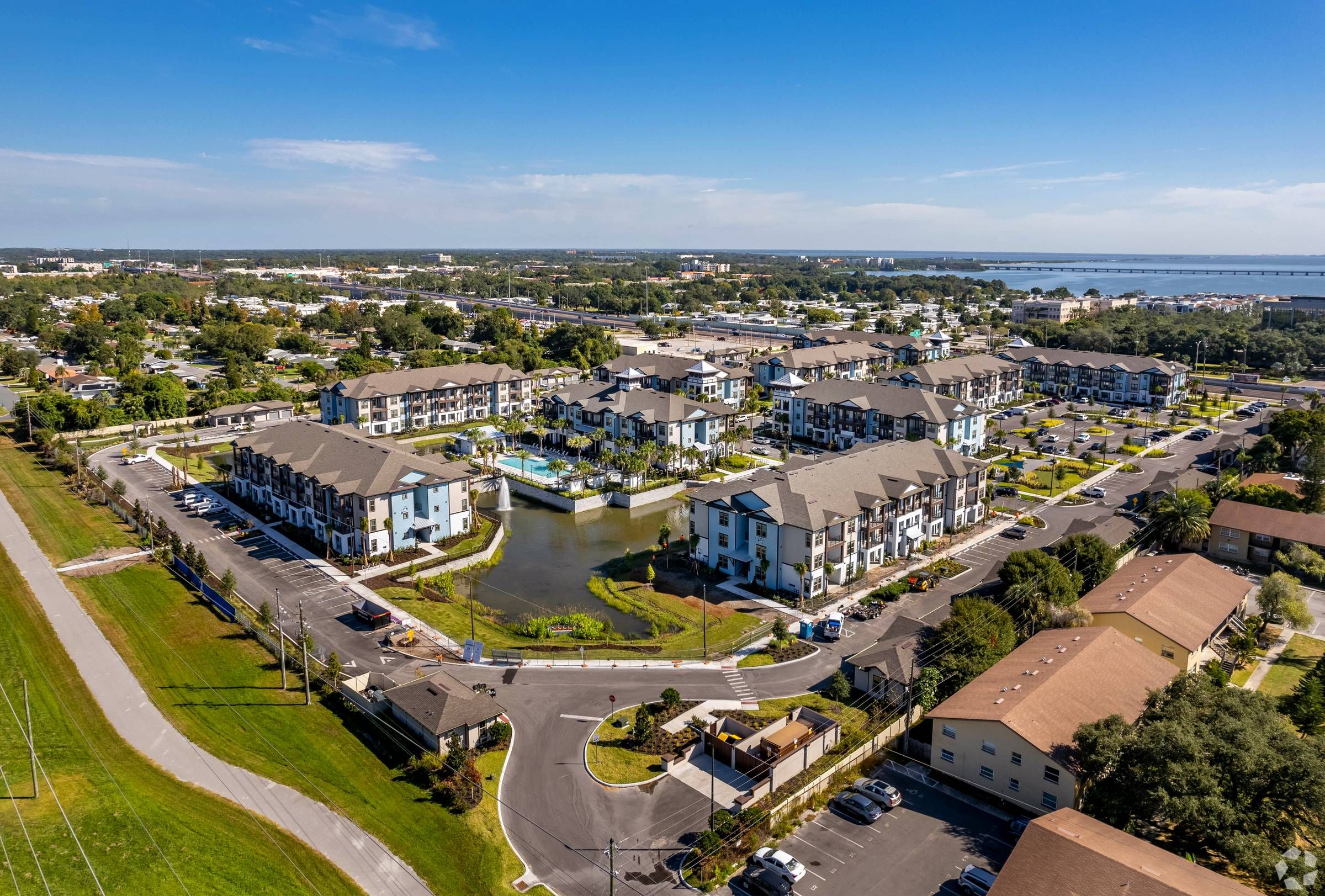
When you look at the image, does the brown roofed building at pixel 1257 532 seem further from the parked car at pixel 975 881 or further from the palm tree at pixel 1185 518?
the parked car at pixel 975 881

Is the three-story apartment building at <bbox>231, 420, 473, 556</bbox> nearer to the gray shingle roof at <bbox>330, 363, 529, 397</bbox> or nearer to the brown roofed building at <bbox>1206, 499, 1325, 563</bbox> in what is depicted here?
the gray shingle roof at <bbox>330, 363, 529, 397</bbox>

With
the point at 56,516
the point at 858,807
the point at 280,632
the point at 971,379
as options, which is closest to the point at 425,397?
the point at 56,516

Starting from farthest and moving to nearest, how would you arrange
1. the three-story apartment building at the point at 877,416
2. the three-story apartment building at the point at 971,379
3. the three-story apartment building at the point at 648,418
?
the three-story apartment building at the point at 971,379 < the three-story apartment building at the point at 877,416 < the three-story apartment building at the point at 648,418

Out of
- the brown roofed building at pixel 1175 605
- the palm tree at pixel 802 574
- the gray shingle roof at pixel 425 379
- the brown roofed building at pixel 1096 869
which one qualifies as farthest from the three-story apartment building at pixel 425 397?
the brown roofed building at pixel 1096 869

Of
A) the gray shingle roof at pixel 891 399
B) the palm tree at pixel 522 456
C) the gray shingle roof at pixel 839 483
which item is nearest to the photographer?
the gray shingle roof at pixel 839 483

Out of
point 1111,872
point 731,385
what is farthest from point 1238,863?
point 731,385

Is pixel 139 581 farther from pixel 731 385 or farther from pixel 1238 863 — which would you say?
pixel 731 385
